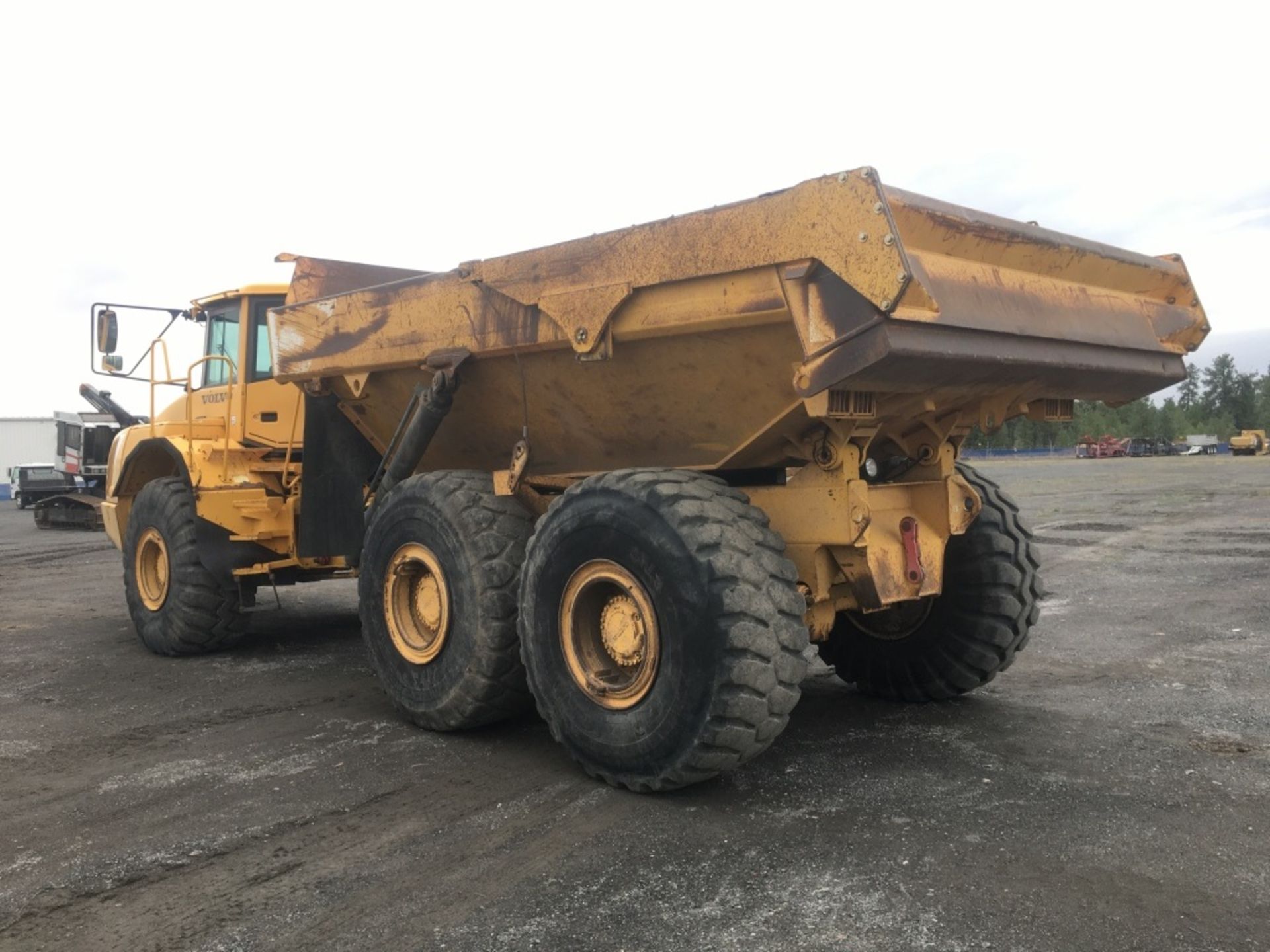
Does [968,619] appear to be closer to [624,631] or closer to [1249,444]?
[624,631]

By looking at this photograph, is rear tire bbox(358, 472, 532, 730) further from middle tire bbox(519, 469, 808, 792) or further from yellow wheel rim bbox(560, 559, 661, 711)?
yellow wheel rim bbox(560, 559, 661, 711)

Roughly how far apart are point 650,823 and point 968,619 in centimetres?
224

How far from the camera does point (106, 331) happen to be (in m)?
7.95

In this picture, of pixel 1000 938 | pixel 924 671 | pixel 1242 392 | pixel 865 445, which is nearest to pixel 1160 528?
pixel 924 671

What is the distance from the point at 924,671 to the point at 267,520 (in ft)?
15.7

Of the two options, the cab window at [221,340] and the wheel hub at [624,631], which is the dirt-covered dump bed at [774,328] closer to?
the wheel hub at [624,631]

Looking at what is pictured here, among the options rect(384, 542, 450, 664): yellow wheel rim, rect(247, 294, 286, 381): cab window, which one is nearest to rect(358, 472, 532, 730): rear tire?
rect(384, 542, 450, 664): yellow wheel rim

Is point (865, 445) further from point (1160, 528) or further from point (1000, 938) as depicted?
point (1160, 528)

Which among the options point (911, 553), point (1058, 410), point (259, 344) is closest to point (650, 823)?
point (911, 553)

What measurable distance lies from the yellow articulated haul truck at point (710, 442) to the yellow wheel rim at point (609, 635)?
0.01m

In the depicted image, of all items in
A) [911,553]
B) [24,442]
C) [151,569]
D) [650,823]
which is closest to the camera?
[650,823]

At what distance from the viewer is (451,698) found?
17.4 feet

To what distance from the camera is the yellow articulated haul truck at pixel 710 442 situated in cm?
406

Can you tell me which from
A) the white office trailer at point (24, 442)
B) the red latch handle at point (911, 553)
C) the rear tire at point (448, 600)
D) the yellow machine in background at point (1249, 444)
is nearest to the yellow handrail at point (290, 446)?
the rear tire at point (448, 600)
